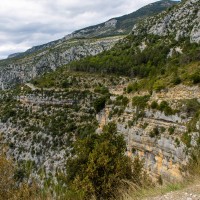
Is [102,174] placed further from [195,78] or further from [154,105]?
[195,78]

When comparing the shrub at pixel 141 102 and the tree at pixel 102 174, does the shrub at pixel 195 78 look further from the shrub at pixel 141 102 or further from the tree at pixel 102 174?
the tree at pixel 102 174

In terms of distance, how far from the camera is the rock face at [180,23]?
7139 cm

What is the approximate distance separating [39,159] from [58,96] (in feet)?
53.8

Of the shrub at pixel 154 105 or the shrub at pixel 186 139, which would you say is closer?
the shrub at pixel 186 139

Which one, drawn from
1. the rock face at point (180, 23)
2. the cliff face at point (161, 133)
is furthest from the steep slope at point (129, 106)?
the rock face at point (180, 23)

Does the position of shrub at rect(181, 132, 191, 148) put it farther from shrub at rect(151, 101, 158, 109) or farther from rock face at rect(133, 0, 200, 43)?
A: rock face at rect(133, 0, 200, 43)

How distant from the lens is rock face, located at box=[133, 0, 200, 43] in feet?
234

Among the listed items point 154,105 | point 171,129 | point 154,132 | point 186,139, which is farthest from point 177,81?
point 186,139

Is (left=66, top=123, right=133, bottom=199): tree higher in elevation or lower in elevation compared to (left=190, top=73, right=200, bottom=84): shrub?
lower

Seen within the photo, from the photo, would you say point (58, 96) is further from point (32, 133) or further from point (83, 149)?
point (83, 149)

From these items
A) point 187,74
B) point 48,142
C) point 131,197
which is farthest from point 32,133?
point 131,197

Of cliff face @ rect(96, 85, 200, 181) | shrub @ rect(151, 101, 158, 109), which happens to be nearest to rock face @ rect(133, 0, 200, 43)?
cliff face @ rect(96, 85, 200, 181)

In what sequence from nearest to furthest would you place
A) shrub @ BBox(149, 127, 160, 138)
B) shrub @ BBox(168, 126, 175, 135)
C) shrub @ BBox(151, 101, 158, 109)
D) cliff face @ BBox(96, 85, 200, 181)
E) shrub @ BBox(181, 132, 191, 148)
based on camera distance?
shrub @ BBox(181, 132, 191, 148) < cliff face @ BBox(96, 85, 200, 181) < shrub @ BBox(168, 126, 175, 135) < shrub @ BBox(149, 127, 160, 138) < shrub @ BBox(151, 101, 158, 109)

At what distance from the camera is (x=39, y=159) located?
57656mm
